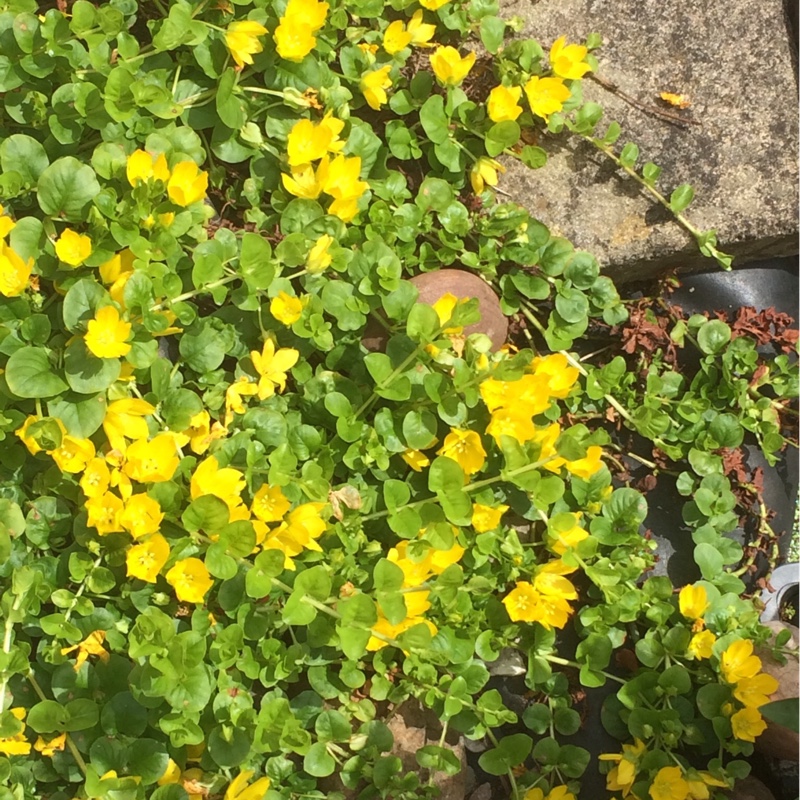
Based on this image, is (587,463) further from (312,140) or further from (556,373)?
(312,140)

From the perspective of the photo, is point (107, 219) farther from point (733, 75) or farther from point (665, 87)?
point (733, 75)

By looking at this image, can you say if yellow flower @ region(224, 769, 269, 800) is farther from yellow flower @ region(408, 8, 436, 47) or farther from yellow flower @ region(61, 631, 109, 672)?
yellow flower @ region(408, 8, 436, 47)

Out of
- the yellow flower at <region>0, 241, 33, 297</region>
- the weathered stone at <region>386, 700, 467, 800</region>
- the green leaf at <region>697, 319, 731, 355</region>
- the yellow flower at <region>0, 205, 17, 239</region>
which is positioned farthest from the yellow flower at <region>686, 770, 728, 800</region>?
the yellow flower at <region>0, 205, 17, 239</region>

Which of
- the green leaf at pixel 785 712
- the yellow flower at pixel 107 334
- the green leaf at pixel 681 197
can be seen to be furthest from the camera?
the green leaf at pixel 681 197

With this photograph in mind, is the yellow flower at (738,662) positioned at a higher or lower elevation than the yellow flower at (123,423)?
lower

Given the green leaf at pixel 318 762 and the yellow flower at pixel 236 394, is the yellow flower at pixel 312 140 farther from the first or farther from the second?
the green leaf at pixel 318 762

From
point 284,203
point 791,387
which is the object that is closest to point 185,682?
point 284,203

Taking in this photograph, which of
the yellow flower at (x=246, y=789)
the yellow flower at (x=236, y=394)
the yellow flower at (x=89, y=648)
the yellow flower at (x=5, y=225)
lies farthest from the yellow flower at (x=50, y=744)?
the yellow flower at (x=5, y=225)
